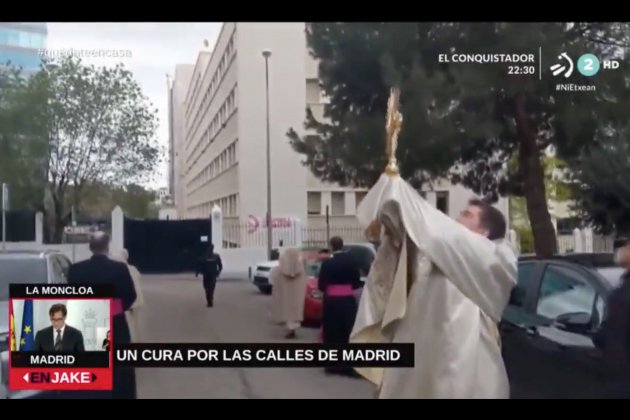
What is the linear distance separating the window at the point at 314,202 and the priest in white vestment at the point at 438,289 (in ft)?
1.11

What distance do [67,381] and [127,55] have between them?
66.7 inches

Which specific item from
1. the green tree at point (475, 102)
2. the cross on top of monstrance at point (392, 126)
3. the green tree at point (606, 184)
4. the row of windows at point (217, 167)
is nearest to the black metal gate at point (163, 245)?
the row of windows at point (217, 167)

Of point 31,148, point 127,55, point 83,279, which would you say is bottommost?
point 83,279

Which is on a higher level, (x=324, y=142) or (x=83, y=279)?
(x=324, y=142)

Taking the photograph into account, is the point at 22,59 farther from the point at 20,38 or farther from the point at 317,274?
the point at 317,274

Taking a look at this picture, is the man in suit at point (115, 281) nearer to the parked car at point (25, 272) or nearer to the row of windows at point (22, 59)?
the parked car at point (25, 272)

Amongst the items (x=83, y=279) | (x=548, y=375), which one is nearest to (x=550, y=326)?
(x=548, y=375)

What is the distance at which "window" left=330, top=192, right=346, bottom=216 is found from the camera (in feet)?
14.7

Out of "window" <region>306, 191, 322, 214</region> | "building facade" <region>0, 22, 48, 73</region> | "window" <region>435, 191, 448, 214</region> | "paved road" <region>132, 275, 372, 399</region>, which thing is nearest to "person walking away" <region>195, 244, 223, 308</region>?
"paved road" <region>132, 275, 372, 399</region>

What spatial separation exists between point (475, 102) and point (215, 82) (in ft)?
4.51

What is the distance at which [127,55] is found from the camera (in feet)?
14.6

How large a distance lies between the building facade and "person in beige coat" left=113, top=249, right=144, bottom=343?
1.04 m
